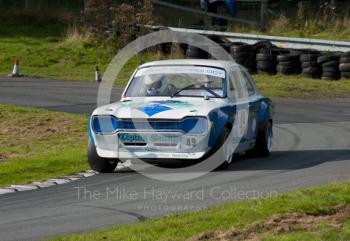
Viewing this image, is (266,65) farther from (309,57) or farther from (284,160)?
(284,160)

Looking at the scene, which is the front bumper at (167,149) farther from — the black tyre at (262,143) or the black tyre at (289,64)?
the black tyre at (289,64)

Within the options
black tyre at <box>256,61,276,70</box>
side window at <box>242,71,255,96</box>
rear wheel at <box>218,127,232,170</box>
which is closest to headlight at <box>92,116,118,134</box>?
rear wheel at <box>218,127,232,170</box>

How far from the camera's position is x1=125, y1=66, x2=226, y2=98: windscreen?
1351cm

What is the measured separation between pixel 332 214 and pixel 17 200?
3686mm

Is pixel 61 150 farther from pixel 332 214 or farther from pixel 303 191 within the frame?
pixel 332 214

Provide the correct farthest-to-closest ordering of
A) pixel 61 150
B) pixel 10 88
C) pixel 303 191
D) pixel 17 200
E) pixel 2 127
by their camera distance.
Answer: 1. pixel 10 88
2. pixel 2 127
3. pixel 61 150
4. pixel 17 200
5. pixel 303 191

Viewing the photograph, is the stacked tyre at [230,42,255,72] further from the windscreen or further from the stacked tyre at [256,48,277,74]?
the windscreen

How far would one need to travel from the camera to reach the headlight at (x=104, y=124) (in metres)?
12.6

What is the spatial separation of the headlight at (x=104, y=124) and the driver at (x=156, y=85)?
1.06 metres

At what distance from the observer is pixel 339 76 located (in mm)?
27641

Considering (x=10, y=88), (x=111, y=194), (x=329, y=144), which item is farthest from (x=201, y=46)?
(x=111, y=194)

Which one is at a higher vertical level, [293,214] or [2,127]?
[293,214]

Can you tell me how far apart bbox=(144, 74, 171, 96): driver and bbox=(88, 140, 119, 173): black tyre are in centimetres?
117

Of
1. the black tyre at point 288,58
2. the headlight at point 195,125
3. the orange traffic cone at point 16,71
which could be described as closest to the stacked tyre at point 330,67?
the black tyre at point 288,58
